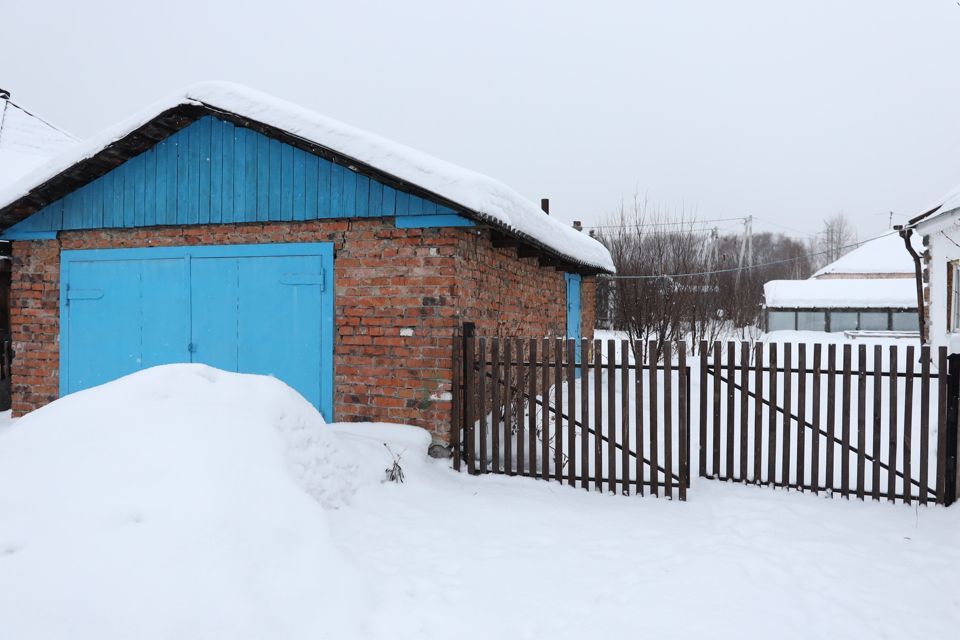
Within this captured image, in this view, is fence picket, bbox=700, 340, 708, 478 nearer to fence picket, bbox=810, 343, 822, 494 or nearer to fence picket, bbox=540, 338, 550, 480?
fence picket, bbox=810, 343, 822, 494

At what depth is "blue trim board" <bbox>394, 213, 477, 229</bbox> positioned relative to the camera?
19.2 feet

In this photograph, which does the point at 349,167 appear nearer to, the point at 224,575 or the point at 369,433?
the point at 369,433

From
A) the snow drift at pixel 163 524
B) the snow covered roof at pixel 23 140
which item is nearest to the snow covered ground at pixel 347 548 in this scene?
the snow drift at pixel 163 524

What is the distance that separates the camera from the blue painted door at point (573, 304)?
39.6 feet

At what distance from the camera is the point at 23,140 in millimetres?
13180

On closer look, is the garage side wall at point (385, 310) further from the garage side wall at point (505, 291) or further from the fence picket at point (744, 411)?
the fence picket at point (744, 411)

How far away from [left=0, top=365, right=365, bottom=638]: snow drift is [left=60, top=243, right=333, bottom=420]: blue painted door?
7.81ft

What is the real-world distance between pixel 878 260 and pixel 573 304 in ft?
79.1

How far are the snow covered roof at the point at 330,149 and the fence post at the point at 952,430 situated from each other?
3.89 metres

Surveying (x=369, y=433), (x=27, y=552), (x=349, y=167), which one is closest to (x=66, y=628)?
(x=27, y=552)

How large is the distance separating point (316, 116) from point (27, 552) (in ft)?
15.2

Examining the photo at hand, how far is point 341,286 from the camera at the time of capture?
641cm

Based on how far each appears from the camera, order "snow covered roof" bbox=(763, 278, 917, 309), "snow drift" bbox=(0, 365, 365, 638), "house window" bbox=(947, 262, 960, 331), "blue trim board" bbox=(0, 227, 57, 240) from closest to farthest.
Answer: "snow drift" bbox=(0, 365, 365, 638)
"blue trim board" bbox=(0, 227, 57, 240)
"house window" bbox=(947, 262, 960, 331)
"snow covered roof" bbox=(763, 278, 917, 309)

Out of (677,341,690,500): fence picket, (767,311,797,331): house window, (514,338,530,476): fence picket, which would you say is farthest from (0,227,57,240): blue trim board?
(767,311,797,331): house window
